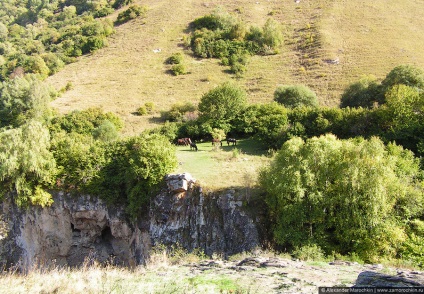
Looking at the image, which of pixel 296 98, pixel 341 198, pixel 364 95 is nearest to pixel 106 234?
pixel 341 198

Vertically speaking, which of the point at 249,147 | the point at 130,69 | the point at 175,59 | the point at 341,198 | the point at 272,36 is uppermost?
the point at 272,36

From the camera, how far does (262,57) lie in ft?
206

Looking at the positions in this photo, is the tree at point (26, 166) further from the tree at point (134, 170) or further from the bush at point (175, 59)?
the bush at point (175, 59)

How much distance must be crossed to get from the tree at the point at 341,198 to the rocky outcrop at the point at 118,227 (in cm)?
315

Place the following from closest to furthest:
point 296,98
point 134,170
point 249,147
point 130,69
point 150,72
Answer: point 134,170
point 249,147
point 296,98
point 150,72
point 130,69

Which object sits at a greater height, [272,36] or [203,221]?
[272,36]

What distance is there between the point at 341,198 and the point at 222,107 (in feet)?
76.2

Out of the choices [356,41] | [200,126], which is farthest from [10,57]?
[356,41]

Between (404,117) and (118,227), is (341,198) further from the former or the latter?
(118,227)

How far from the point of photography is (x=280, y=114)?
106ft

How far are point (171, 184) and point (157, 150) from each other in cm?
268

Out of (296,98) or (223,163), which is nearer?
(223,163)

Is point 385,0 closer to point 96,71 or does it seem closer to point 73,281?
point 96,71

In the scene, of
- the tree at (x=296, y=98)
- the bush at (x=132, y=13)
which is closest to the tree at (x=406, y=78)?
the tree at (x=296, y=98)
